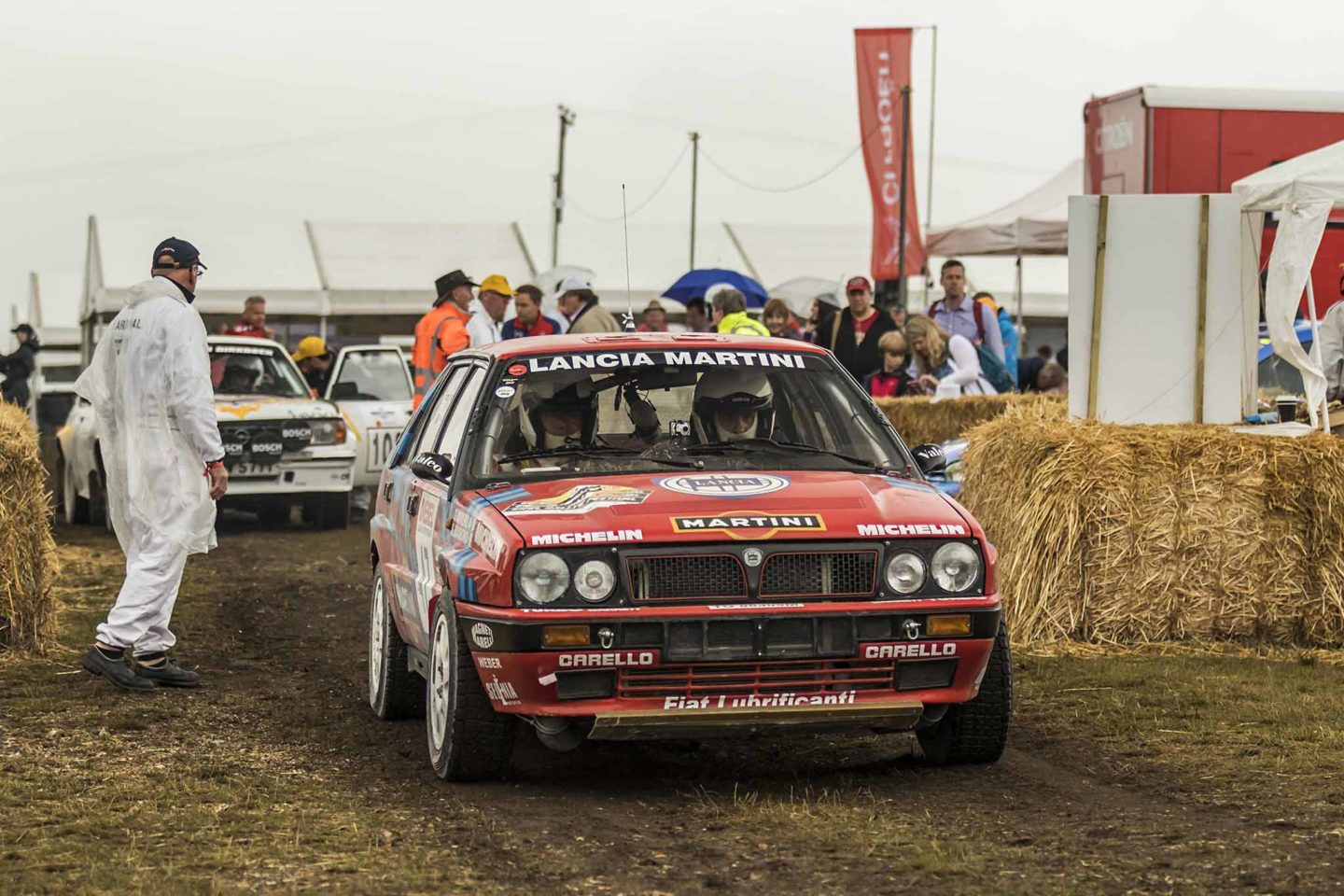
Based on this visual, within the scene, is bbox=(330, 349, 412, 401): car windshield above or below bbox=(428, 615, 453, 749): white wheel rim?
above

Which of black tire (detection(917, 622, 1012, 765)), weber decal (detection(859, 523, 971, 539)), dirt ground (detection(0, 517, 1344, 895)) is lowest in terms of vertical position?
dirt ground (detection(0, 517, 1344, 895))

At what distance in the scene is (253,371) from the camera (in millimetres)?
16359

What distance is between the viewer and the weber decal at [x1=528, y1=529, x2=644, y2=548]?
229 inches

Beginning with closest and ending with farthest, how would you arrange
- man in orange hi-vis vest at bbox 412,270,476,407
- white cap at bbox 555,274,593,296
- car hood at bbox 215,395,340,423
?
man in orange hi-vis vest at bbox 412,270,476,407 → white cap at bbox 555,274,593,296 → car hood at bbox 215,395,340,423

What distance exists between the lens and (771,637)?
5.88 meters

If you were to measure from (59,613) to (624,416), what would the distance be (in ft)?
16.5

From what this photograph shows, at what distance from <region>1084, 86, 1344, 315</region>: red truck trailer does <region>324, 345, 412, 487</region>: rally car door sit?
22.9ft

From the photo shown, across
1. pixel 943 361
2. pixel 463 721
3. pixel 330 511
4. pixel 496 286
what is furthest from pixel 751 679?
pixel 330 511

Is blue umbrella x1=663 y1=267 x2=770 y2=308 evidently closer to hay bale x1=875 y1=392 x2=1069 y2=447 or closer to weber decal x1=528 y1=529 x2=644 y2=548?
hay bale x1=875 y1=392 x2=1069 y2=447

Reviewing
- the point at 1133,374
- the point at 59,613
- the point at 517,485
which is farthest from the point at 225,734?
the point at 1133,374

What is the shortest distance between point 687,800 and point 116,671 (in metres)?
3.41

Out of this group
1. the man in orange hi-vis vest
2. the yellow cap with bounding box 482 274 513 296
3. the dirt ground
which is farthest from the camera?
the yellow cap with bounding box 482 274 513 296

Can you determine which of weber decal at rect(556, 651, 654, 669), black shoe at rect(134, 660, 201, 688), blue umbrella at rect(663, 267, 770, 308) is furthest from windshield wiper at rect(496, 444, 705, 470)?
blue umbrella at rect(663, 267, 770, 308)

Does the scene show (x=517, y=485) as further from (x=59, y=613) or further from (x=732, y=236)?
(x=732, y=236)
